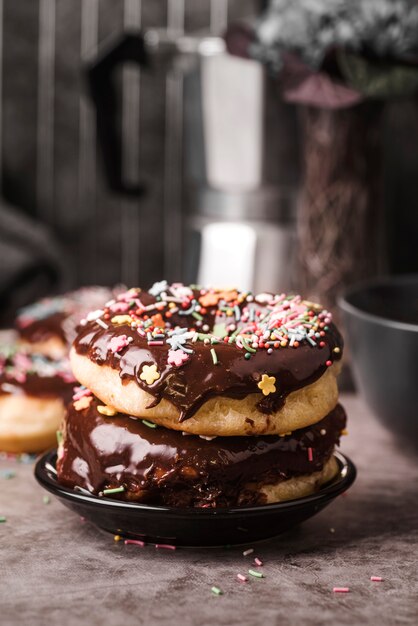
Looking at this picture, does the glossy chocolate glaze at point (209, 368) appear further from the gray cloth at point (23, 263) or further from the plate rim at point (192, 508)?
the gray cloth at point (23, 263)

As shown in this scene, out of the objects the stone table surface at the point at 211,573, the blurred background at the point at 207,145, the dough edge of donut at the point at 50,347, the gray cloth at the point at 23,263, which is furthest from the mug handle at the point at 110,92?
the stone table surface at the point at 211,573

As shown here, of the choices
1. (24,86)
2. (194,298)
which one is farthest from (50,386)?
(24,86)

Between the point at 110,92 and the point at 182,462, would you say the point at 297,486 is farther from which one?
the point at 110,92

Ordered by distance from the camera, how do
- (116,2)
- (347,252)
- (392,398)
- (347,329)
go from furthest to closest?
(116,2)
(347,252)
(347,329)
(392,398)

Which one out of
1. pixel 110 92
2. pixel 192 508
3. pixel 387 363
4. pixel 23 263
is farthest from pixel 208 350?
pixel 23 263

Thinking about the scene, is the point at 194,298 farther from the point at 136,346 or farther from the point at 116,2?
the point at 116,2
